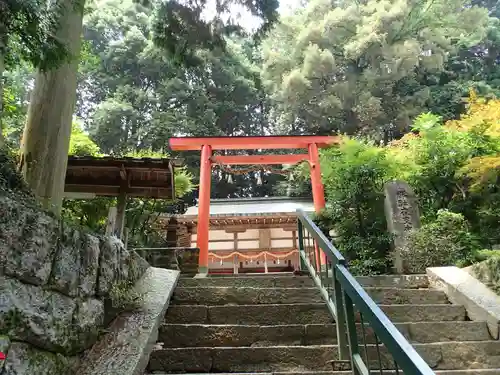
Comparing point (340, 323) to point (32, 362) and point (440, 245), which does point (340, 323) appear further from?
point (440, 245)

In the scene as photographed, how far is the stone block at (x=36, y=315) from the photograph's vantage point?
7.10 feet

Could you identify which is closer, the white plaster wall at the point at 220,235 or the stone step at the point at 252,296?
the stone step at the point at 252,296

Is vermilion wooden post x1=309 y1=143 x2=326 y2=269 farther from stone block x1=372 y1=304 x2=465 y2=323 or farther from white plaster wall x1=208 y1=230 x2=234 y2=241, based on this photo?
white plaster wall x1=208 y1=230 x2=234 y2=241

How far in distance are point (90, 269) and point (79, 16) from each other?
3.34 meters

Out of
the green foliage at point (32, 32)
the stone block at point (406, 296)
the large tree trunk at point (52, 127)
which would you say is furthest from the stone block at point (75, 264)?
the stone block at point (406, 296)

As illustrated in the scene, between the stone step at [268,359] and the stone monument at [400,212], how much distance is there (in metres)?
3.24

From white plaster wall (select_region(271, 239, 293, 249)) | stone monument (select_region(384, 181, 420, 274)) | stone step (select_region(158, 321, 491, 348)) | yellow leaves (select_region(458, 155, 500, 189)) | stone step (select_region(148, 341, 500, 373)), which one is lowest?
stone step (select_region(148, 341, 500, 373))

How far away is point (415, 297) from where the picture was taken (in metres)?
4.73

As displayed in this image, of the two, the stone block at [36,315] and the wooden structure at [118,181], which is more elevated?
the wooden structure at [118,181]

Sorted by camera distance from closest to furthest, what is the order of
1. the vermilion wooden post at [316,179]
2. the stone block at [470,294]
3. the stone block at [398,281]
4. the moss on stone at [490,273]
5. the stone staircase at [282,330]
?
1. the stone staircase at [282,330]
2. the stone block at [470,294]
3. the moss on stone at [490,273]
4. the stone block at [398,281]
5. the vermilion wooden post at [316,179]

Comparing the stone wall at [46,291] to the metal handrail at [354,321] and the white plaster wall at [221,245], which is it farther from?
the white plaster wall at [221,245]

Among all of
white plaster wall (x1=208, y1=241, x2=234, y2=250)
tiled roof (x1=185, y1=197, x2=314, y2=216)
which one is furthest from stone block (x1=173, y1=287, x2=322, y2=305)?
tiled roof (x1=185, y1=197, x2=314, y2=216)

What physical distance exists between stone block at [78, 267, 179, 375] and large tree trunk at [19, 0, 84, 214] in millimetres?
1275

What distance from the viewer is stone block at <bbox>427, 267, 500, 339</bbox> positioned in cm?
396
